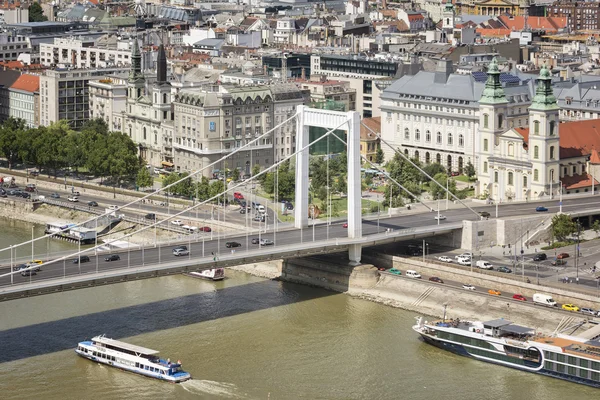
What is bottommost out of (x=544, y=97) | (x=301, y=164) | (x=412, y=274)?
(x=412, y=274)

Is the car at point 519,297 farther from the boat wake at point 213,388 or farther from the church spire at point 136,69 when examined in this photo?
the church spire at point 136,69

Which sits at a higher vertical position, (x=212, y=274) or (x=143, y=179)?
(x=143, y=179)

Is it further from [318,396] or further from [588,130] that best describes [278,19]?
[318,396]

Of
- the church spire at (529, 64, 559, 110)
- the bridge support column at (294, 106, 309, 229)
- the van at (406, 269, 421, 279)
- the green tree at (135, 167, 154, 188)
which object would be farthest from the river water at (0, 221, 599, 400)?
the green tree at (135, 167, 154, 188)

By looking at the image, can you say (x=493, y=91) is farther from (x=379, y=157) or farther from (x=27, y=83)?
(x=27, y=83)

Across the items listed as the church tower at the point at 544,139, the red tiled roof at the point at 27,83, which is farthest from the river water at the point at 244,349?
the red tiled roof at the point at 27,83

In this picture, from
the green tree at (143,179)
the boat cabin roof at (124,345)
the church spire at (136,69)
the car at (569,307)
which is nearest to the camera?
the boat cabin roof at (124,345)

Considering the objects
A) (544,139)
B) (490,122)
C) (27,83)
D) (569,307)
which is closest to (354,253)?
(569,307)
